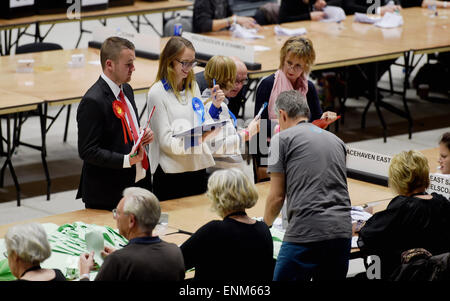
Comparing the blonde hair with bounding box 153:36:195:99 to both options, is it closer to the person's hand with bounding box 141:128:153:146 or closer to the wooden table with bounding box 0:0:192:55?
the person's hand with bounding box 141:128:153:146

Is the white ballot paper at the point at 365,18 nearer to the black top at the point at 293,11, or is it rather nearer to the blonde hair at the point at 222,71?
the black top at the point at 293,11

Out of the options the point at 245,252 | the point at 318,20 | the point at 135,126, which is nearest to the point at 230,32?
the point at 318,20

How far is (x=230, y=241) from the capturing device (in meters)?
4.01

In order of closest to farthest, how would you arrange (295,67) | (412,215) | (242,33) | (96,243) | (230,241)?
(230,241) < (96,243) < (412,215) < (295,67) < (242,33)

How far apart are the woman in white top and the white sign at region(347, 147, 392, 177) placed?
3.67 ft

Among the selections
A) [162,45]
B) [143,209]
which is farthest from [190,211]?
[162,45]

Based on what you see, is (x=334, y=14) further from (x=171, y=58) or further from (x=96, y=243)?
(x=96, y=243)

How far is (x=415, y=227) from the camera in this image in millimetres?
4543

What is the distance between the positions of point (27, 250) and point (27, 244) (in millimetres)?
25

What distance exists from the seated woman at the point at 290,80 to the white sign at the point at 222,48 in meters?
2.10

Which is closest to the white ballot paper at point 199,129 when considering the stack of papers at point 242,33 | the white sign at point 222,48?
the white sign at point 222,48

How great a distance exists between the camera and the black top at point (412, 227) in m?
4.52

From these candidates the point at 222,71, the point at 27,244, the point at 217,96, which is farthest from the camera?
the point at 222,71
